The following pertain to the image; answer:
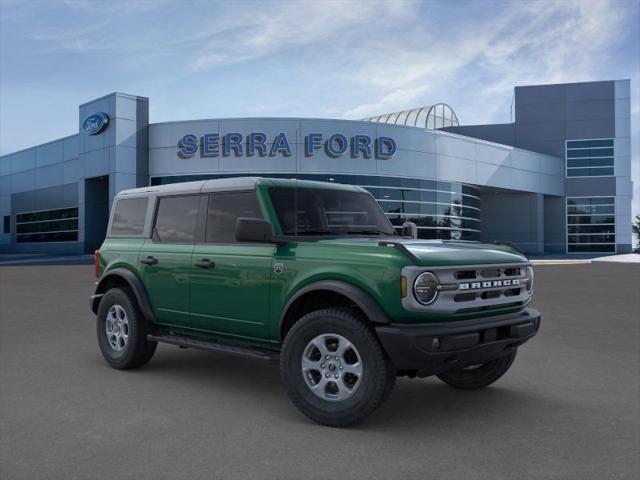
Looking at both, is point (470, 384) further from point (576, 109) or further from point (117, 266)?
point (576, 109)

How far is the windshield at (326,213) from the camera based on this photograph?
545cm

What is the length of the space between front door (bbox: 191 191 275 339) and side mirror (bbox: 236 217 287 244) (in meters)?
0.18

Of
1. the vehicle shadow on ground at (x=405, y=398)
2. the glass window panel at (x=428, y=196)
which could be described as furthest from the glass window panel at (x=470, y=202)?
the vehicle shadow on ground at (x=405, y=398)

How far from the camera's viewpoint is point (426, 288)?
14.3ft

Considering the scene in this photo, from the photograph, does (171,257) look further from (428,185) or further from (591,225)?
(591,225)

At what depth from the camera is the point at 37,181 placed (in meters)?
46.8

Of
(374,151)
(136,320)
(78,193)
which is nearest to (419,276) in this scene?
(136,320)

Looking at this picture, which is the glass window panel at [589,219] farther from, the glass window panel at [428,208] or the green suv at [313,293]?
the green suv at [313,293]

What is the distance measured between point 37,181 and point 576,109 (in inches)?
1677

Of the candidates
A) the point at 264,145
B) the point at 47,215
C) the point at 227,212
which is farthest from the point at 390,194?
the point at 227,212

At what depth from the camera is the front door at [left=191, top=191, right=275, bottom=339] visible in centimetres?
518

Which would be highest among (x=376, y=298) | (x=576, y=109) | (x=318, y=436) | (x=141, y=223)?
(x=576, y=109)

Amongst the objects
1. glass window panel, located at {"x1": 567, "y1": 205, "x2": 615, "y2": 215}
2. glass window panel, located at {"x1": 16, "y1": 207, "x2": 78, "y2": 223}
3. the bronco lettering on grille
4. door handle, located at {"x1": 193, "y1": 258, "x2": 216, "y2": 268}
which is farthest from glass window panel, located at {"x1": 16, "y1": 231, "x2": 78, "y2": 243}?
the bronco lettering on grille

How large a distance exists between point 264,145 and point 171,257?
28.9m
